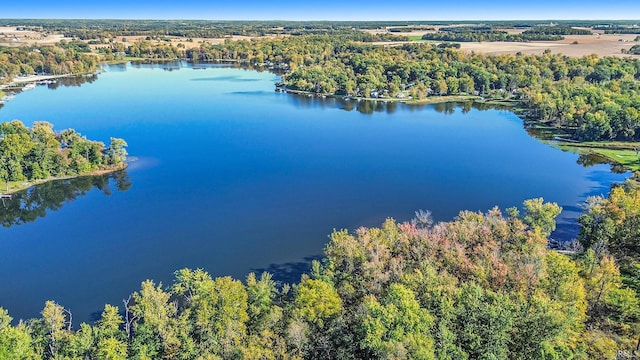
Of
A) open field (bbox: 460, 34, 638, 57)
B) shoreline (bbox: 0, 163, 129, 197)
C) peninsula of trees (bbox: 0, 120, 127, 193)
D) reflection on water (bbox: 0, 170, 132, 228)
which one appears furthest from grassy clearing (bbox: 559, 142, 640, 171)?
open field (bbox: 460, 34, 638, 57)

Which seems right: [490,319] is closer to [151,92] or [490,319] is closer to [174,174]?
[174,174]

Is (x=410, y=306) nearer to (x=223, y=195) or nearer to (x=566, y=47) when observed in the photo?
(x=223, y=195)

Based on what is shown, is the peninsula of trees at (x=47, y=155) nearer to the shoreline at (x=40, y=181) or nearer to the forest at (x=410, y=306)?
the shoreline at (x=40, y=181)

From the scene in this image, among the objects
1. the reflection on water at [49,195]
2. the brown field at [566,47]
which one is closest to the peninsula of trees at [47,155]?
the reflection on water at [49,195]

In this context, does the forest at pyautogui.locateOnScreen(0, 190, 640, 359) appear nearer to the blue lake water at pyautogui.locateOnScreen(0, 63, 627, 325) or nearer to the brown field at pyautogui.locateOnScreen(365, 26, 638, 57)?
the blue lake water at pyautogui.locateOnScreen(0, 63, 627, 325)

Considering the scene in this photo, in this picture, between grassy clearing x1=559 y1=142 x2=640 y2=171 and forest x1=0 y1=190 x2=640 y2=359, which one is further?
grassy clearing x1=559 y1=142 x2=640 y2=171
